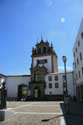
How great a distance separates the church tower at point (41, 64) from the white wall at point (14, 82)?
10.5 feet

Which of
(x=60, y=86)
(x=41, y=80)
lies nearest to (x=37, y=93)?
(x=41, y=80)

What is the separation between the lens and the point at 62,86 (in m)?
48.6

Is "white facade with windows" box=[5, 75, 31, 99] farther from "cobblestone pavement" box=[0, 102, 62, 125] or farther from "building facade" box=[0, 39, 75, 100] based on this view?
"cobblestone pavement" box=[0, 102, 62, 125]

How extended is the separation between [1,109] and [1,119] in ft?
2.18

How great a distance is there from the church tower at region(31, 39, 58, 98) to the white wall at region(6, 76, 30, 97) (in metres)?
3.20

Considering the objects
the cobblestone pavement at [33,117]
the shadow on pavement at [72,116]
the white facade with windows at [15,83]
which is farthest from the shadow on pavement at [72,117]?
the white facade with windows at [15,83]

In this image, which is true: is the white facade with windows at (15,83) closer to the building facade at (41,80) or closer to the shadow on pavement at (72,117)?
the building facade at (41,80)

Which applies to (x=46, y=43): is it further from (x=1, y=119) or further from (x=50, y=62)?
(x=1, y=119)

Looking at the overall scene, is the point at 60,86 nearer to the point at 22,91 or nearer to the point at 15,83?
the point at 22,91

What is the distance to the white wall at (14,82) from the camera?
182 ft

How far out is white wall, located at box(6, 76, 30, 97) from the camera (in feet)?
182

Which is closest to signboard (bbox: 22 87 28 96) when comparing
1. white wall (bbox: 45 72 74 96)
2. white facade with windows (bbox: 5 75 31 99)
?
white facade with windows (bbox: 5 75 31 99)

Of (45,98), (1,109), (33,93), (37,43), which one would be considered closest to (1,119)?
(1,109)

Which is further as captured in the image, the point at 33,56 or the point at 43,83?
the point at 33,56
